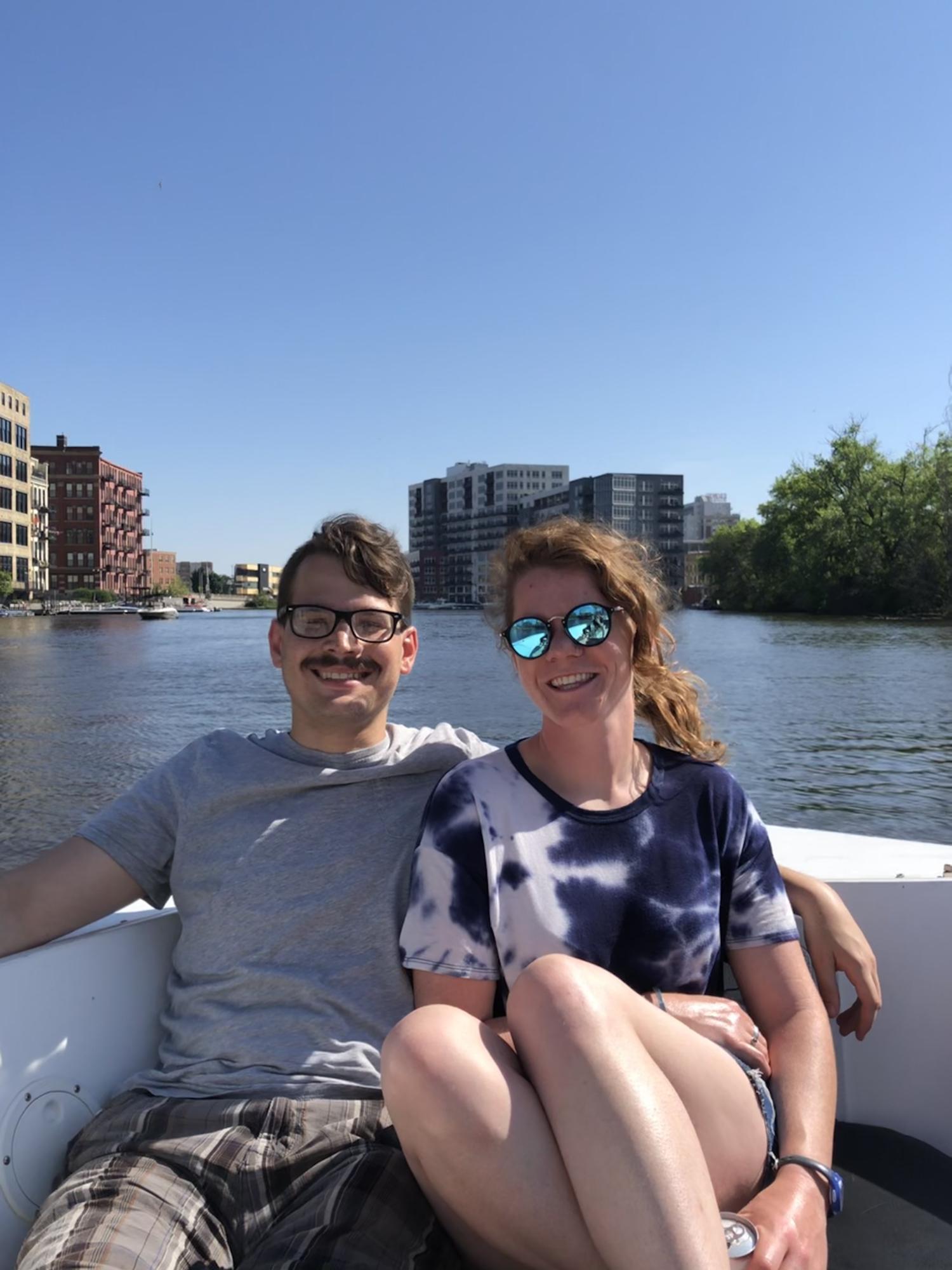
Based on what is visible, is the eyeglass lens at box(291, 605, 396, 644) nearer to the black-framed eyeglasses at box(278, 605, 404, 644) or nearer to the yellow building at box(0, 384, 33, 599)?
the black-framed eyeglasses at box(278, 605, 404, 644)

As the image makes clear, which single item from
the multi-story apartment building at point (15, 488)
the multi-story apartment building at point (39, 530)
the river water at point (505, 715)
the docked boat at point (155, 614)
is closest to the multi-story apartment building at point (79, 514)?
the multi-story apartment building at point (39, 530)

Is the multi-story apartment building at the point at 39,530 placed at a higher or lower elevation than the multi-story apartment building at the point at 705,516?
lower

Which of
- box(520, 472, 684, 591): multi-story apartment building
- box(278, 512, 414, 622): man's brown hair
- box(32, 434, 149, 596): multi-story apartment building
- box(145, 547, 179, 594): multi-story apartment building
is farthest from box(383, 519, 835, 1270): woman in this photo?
box(145, 547, 179, 594): multi-story apartment building

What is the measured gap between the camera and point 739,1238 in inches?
48.3

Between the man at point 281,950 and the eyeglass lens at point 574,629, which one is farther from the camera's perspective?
the eyeglass lens at point 574,629

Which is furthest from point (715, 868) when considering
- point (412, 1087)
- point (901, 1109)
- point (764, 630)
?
point (764, 630)

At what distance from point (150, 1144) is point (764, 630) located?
3942 cm

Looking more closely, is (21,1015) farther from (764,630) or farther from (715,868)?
(764,630)

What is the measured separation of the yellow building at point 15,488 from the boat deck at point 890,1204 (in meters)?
65.7

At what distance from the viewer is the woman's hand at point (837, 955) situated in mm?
1711

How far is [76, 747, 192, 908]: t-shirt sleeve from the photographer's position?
177 cm

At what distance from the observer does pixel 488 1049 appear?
4.33 ft

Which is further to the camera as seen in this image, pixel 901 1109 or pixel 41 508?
pixel 41 508

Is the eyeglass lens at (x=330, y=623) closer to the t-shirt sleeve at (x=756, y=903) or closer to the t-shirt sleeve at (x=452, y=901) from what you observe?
the t-shirt sleeve at (x=452, y=901)
